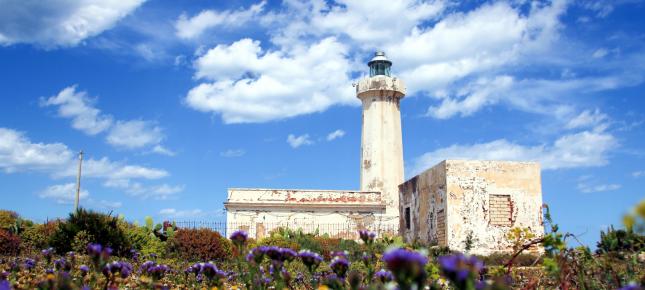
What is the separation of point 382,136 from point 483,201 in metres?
12.8

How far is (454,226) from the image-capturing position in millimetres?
20109

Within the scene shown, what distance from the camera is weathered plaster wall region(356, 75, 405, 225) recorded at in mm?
32375

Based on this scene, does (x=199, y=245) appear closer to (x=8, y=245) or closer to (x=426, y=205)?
(x=8, y=245)

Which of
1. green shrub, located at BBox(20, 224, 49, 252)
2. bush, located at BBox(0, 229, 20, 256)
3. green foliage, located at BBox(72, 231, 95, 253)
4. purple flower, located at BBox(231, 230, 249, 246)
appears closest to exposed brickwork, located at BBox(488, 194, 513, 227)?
green foliage, located at BBox(72, 231, 95, 253)

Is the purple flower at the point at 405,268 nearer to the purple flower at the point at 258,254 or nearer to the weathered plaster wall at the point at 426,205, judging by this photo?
the purple flower at the point at 258,254

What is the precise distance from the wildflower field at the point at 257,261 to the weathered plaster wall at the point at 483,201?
1.83m

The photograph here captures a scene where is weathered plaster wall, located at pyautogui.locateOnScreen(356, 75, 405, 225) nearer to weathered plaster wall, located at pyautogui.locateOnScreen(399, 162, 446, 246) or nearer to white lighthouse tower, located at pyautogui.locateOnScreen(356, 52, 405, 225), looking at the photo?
white lighthouse tower, located at pyautogui.locateOnScreen(356, 52, 405, 225)

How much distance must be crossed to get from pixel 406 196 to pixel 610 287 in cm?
2090

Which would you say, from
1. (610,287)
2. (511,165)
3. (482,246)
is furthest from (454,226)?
(610,287)

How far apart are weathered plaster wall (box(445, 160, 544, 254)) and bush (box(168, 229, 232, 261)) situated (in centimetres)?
757

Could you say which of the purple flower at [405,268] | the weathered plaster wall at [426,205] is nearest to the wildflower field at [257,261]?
the purple flower at [405,268]

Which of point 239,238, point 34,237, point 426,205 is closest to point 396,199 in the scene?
point 426,205

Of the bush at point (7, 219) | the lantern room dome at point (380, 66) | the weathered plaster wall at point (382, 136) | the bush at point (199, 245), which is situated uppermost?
the lantern room dome at point (380, 66)

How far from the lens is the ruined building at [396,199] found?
20.2 metres
